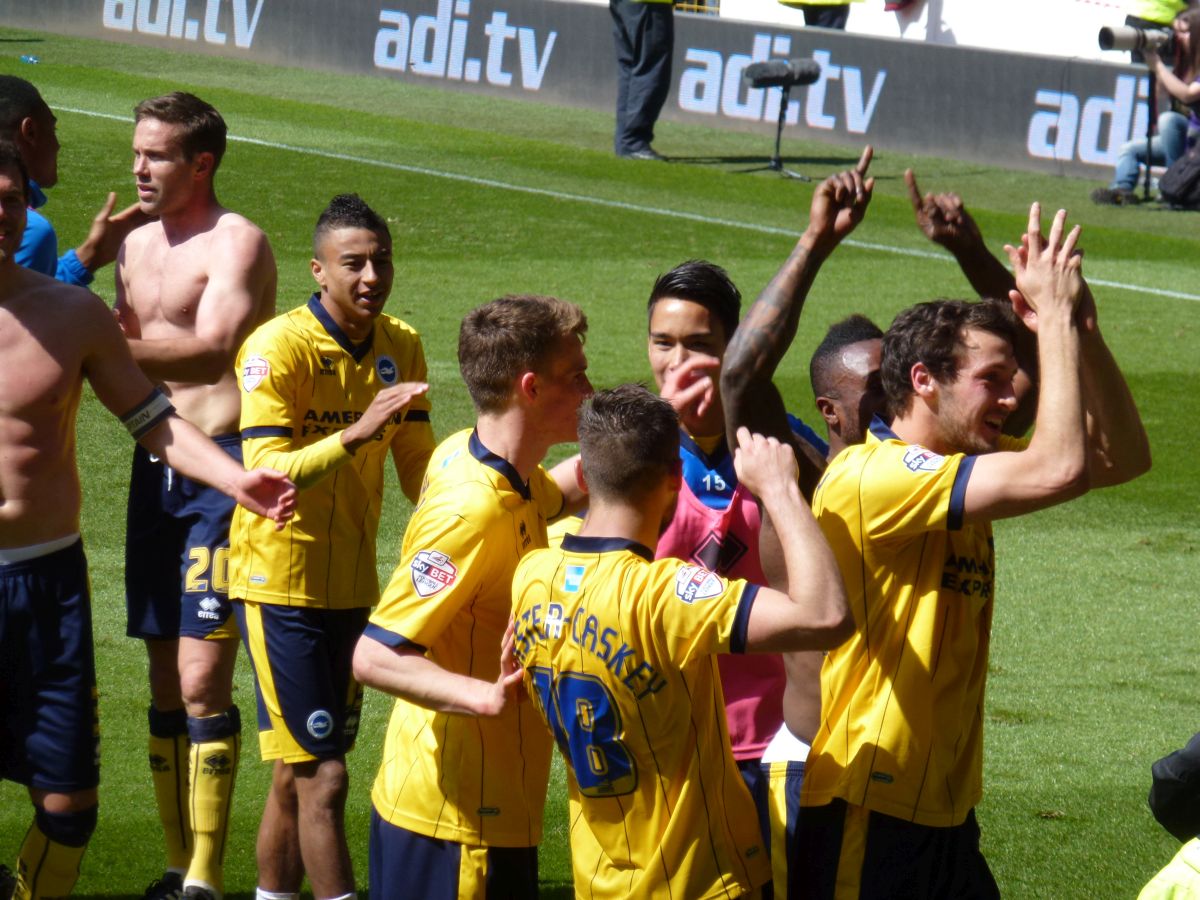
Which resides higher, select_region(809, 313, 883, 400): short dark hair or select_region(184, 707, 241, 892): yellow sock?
select_region(809, 313, 883, 400): short dark hair

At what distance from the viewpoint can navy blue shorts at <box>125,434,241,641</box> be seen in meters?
5.79

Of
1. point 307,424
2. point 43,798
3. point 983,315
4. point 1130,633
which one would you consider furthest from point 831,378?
point 1130,633

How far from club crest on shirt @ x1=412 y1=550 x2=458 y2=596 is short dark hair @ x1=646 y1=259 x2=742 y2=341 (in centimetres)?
86

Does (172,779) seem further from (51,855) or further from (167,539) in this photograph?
(51,855)

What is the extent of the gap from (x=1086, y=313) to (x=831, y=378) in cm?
74

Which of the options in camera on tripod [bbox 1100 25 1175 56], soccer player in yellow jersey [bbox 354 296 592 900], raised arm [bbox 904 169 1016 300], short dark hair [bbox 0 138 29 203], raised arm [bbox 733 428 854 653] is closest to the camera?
raised arm [bbox 733 428 854 653]

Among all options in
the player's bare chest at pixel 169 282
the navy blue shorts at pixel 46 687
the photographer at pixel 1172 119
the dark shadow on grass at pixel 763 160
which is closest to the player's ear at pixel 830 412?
the navy blue shorts at pixel 46 687

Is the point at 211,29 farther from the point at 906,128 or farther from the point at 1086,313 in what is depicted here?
the point at 1086,313

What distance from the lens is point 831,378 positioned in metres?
4.37

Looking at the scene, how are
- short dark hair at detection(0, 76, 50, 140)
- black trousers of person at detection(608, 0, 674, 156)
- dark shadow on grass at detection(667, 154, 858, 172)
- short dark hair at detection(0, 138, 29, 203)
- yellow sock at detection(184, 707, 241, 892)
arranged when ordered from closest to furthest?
short dark hair at detection(0, 138, 29, 203) → yellow sock at detection(184, 707, 241, 892) → short dark hair at detection(0, 76, 50, 140) → black trousers of person at detection(608, 0, 674, 156) → dark shadow on grass at detection(667, 154, 858, 172)

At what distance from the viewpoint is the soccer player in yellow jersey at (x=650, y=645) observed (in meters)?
3.45

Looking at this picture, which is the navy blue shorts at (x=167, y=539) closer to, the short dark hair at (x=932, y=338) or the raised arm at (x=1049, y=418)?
the short dark hair at (x=932, y=338)

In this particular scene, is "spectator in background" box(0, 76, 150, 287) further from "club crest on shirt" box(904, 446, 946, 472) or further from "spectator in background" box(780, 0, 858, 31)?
"spectator in background" box(780, 0, 858, 31)

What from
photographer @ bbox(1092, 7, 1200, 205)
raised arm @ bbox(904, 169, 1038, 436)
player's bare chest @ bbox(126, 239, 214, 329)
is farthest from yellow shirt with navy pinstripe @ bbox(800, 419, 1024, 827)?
photographer @ bbox(1092, 7, 1200, 205)
